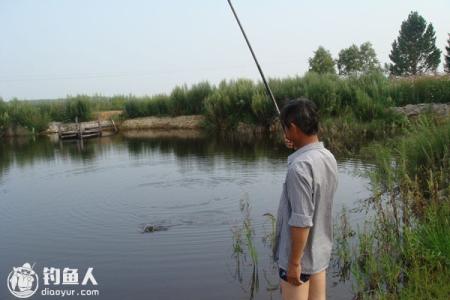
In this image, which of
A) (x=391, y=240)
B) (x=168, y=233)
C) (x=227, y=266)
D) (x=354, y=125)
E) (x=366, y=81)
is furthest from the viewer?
(x=366, y=81)

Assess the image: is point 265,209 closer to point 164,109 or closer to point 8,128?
point 164,109

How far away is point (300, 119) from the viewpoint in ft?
10.2

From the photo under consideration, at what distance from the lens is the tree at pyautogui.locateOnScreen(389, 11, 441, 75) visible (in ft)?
201

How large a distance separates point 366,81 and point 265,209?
48.3 feet

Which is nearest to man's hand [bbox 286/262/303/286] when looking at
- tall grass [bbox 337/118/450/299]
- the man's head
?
the man's head

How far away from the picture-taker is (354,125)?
18234 millimetres

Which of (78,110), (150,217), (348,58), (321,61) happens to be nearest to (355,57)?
(348,58)

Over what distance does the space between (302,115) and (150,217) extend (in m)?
6.56

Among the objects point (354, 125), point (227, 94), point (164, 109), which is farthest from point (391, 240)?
point (164, 109)

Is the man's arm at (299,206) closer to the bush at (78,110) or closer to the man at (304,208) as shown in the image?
the man at (304,208)

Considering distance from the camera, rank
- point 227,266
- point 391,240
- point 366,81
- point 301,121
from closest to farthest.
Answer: point 301,121 → point 391,240 → point 227,266 → point 366,81
